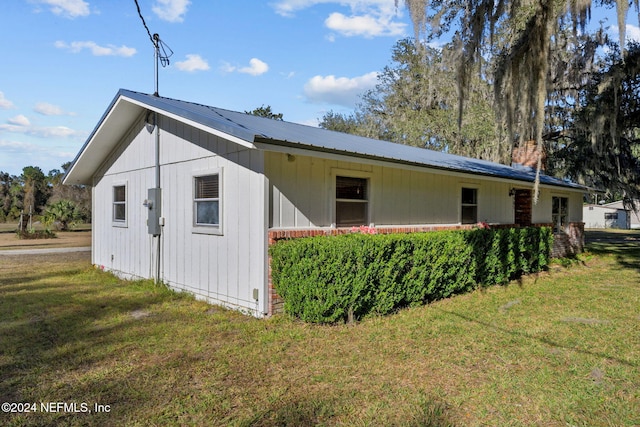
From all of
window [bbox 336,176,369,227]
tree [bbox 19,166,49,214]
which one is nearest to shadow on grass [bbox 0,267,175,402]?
window [bbox 336,176,369,227]

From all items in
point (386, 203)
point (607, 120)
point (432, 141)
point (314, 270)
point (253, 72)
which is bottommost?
point (314, 270)

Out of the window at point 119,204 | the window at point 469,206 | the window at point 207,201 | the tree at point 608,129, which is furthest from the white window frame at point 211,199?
the tree at point 608,129

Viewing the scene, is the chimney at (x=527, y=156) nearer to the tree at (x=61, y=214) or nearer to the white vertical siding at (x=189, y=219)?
the white vertical siding at (x=189, y=219)

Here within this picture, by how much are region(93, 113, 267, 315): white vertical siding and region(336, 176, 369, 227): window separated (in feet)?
5.91

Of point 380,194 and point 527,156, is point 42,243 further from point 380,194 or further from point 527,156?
point 527,156

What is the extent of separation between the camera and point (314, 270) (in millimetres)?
5234

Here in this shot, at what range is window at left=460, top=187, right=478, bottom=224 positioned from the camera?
10188 mm

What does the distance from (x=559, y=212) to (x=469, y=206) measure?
5.47 metres

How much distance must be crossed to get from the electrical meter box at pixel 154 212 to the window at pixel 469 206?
6939 millimetres

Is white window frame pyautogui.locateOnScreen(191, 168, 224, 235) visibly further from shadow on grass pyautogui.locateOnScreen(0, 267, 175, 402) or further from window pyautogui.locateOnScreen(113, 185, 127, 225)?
window pyautogui.locateOnScreen(113, 185, 127, 225)

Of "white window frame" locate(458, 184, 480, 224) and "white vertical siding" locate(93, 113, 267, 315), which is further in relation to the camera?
"white window frame" locate(458, 184, 480, 224)

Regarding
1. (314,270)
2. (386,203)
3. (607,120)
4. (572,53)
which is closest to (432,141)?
(572,53)

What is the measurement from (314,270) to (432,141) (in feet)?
64.4

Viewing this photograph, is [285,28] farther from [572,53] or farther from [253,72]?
[572,53]
